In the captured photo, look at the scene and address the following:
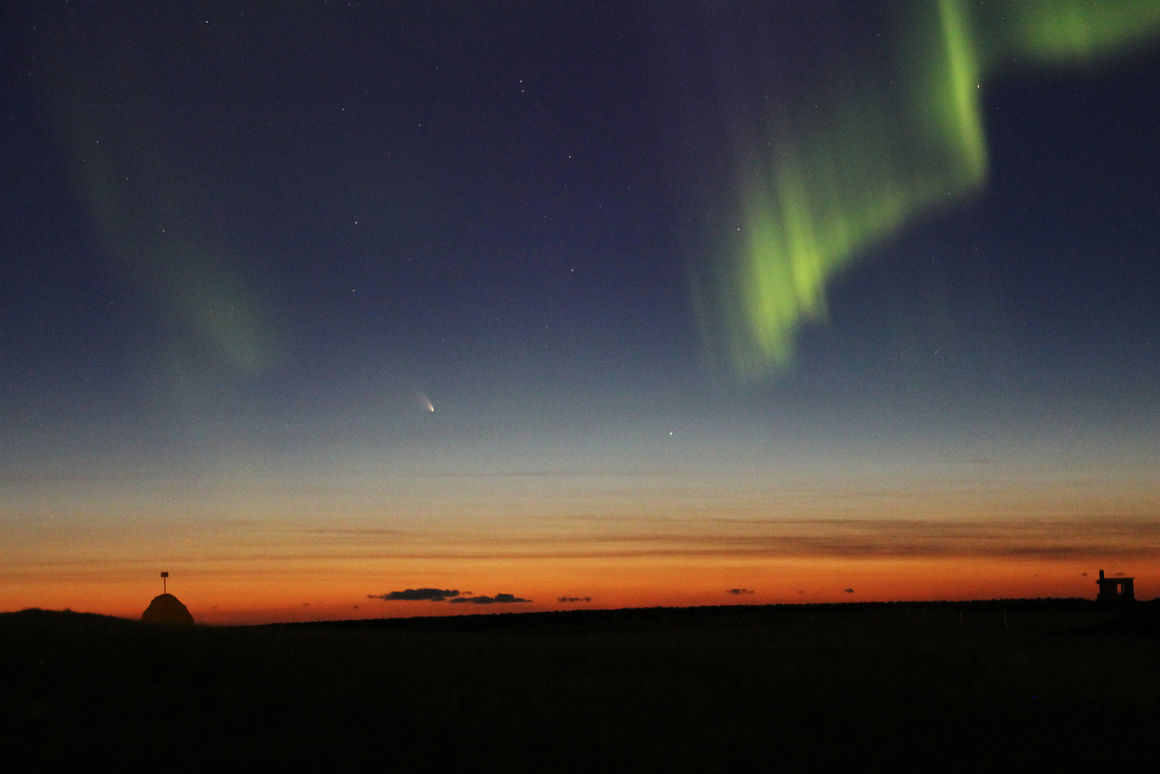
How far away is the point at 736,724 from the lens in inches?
875

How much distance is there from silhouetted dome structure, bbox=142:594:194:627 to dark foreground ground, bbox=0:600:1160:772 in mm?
10204

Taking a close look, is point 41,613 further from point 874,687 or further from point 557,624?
point 557,624

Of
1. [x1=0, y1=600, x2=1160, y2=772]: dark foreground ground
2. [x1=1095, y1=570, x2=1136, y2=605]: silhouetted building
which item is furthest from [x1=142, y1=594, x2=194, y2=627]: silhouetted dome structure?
[x1=1095, y1=570, x2=1136, y2=605]: silhouetted building

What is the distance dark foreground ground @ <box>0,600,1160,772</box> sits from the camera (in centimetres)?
1959

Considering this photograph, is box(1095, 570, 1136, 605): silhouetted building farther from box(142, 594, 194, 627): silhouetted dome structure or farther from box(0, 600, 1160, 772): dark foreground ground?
box(142, 594, 194, 627): silhouetted dome structure

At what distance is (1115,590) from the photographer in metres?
79.6

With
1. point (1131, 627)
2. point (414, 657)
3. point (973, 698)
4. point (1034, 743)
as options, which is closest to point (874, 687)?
point (973, 698)

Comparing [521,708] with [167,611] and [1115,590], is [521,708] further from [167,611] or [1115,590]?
[1115,590]

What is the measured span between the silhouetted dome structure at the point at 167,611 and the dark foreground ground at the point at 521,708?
10.2 metres

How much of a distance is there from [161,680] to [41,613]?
41.9ft

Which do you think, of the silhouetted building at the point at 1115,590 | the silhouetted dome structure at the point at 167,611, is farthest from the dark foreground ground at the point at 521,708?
the silhouetted building at the point at 1115,590

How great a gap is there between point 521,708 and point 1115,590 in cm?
7196

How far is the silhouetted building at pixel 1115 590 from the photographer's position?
3088 inches

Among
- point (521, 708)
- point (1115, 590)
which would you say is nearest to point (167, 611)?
point (521, 708)
